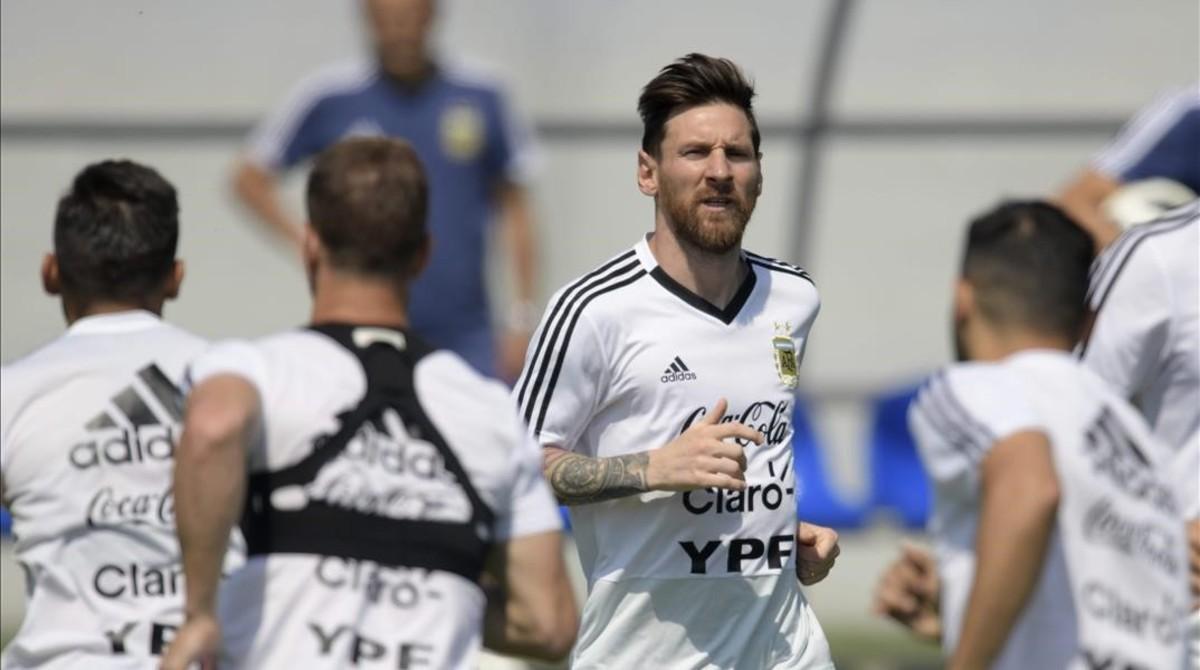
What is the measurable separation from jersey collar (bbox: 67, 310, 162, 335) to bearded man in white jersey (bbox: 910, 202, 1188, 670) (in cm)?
162

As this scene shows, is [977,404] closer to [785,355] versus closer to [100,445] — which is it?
[785,355]

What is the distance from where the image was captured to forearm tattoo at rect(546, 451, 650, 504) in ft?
17.1

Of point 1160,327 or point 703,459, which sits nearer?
point 703,459

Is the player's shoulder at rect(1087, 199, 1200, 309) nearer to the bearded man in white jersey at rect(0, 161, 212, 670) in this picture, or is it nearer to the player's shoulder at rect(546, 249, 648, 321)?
the player's shoulder at rect(546, 249, 648, 321)

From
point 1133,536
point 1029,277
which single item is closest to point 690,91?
point 1029,277

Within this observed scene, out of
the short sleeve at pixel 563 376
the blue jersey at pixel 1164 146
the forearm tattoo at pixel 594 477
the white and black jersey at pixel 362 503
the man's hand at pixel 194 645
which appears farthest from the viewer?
the blue jersey at pixel 1164 146

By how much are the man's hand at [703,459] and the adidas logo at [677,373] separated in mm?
254

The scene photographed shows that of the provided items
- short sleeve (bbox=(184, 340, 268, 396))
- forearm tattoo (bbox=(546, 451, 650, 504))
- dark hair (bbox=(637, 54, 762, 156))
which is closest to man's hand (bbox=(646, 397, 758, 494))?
forearm tattoo (bbox=(546, 451, 650, 504))

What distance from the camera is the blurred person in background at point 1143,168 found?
7355 millimetres

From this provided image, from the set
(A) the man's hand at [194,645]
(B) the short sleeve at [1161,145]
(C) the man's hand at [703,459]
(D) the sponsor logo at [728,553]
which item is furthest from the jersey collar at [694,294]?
(B) the short sleeve at [1161,145]

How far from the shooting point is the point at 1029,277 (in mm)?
4305

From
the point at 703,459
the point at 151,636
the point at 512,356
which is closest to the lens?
the point at 151,636

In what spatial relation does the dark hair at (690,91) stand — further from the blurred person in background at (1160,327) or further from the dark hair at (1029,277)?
the dark hair at (1029,277)

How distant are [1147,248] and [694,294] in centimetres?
113
